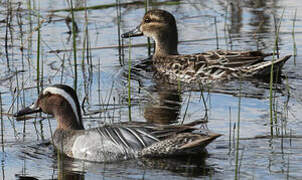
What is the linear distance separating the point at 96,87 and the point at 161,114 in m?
1.49

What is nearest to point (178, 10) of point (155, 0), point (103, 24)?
point (155, 0)

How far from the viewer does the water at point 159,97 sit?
24.3 feet

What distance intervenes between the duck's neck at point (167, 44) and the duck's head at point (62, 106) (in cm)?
423

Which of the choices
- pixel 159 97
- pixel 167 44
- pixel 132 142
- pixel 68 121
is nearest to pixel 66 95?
pixel 68 121

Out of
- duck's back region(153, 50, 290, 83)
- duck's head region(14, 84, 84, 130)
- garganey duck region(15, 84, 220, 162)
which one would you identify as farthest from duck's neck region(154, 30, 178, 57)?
garganey duck region(15, 84, 220, 162)

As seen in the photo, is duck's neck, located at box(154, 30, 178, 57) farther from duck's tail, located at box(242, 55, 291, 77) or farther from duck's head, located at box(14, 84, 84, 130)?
duck's head, located at box(14, 84, 84, 130)

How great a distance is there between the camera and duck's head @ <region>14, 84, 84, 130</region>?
8125 mm

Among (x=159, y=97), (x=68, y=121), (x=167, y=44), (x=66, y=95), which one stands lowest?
(x=68, y=121)

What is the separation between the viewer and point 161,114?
9.41 m

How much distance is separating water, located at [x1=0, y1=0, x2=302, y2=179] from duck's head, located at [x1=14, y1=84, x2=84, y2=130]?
0.34 meters

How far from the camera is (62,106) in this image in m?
8.20

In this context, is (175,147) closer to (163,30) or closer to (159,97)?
(159,97)

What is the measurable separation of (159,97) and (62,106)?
2340 mm

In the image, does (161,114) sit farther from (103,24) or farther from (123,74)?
(103,24)
